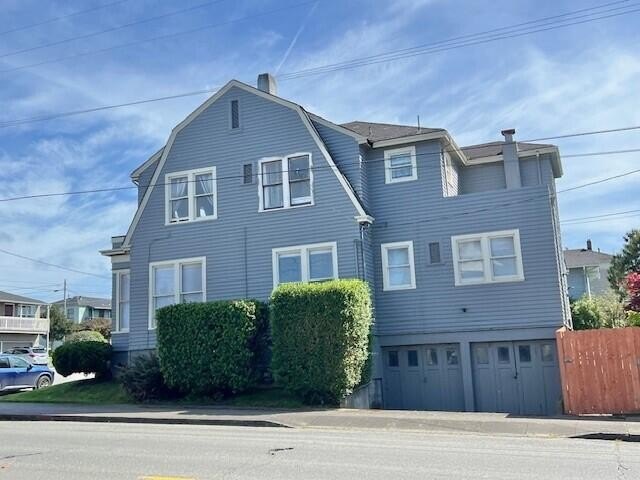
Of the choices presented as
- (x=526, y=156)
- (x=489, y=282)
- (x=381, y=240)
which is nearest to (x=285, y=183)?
(x=381, y=240)

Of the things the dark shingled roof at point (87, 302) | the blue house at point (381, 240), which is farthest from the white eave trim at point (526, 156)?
the dark shingled roof at point (87, 302)

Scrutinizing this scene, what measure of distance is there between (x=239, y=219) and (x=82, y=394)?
7.66 meters

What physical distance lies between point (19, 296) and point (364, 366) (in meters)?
55.6

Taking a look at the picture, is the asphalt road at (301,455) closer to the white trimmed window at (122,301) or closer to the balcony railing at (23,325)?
the white trimmed window at (122,301)

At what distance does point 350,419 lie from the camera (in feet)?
48.3

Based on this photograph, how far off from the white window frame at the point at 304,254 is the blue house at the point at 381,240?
48 millimetres

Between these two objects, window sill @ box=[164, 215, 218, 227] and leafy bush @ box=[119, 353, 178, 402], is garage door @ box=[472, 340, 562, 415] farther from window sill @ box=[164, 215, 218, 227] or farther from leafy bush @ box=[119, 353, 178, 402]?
window sill @ box=[164, 215, 218, 227]

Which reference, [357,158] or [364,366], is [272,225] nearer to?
[357,158]

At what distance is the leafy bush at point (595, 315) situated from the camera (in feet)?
88.9

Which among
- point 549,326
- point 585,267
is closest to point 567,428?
point 549,326

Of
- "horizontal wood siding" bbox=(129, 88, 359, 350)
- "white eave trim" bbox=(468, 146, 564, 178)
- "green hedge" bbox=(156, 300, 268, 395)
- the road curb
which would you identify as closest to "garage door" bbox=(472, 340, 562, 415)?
"horizontal wood siding" bbox=(129, 88, 359, 350)

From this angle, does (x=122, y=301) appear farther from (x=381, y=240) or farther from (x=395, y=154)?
(x=395, y=154)

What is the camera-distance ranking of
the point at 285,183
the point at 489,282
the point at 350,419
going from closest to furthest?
the point at 350,419 < the point at 489,282 < the point at 285,183

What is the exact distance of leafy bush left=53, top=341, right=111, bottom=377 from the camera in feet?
75.2
